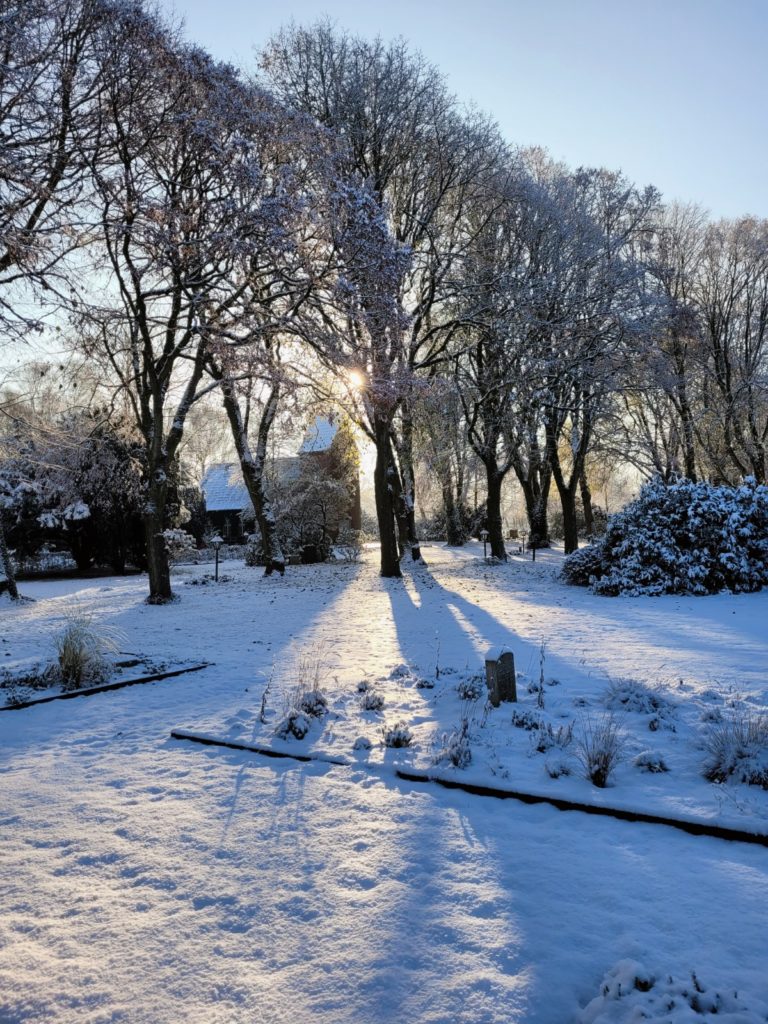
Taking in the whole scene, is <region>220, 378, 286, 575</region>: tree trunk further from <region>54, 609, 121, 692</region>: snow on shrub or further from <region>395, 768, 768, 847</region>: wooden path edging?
<region>395, 768, 768, 847</region>: wooden path edging

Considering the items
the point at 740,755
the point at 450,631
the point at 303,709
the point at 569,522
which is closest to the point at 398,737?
the point at 303,709

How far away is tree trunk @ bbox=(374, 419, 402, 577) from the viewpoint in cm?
1925

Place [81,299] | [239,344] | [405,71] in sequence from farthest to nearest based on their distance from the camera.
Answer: [405,71] < [239,344] < [81,299]

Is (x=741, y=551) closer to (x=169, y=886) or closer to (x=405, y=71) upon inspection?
(x=169, y=886)

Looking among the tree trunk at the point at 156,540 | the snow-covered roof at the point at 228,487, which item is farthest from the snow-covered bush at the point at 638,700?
the snow-covered roof at the point at 228,487

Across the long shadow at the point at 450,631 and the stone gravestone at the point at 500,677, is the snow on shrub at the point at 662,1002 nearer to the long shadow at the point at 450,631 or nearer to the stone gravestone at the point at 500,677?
the stone gravestone at the point at 500,677

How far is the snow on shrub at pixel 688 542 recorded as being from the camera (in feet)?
45.6

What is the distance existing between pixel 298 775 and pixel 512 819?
5.36 feet

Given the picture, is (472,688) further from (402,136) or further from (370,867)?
(402,136)

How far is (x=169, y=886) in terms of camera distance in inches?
125

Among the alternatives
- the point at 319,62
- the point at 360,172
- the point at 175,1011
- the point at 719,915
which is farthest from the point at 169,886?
the point at 319,62

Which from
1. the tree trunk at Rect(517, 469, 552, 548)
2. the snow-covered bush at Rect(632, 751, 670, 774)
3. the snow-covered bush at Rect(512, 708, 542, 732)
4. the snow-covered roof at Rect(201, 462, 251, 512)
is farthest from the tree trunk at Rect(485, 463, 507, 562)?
the snow-covered roof at Rect(201, 462, 251, 512)

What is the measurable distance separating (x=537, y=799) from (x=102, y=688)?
519 cm

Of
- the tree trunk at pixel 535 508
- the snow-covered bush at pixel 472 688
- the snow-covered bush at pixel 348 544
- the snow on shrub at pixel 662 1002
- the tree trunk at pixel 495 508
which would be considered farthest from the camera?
the tree trunk at pixel 535 508
